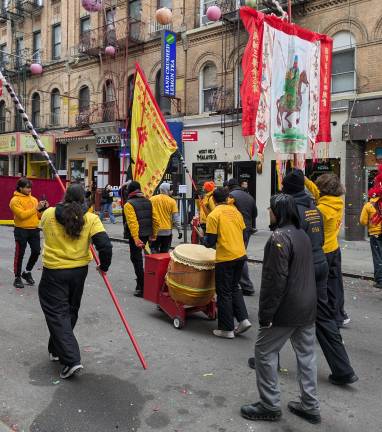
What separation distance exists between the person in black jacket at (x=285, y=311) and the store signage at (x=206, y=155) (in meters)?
15.1

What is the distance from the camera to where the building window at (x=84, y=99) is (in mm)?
23900

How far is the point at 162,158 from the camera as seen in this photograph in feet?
24.3

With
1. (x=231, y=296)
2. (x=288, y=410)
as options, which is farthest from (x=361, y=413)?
(x=231, y=296)

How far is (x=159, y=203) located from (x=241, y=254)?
100 inches

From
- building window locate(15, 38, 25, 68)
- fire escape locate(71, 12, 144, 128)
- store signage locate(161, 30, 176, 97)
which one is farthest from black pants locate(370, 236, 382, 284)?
building window locate(15, 38, 25, 68)

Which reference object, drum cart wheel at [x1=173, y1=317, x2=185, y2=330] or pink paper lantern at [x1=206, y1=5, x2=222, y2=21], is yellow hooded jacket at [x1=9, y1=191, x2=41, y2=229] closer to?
drum cart wheel at [x1=173, y1=317, x2=185, y2=330]

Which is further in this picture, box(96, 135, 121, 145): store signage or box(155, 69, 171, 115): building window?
box(96, 135, 121, 145): store signage

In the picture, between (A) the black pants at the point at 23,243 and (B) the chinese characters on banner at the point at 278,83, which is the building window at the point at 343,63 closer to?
(B) the chinese characters on banner at the point at 278,83

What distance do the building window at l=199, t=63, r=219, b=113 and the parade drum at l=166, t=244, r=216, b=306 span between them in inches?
539

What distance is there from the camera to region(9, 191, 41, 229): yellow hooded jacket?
25.7ft

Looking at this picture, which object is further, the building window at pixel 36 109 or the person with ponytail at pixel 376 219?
the building window at pixel 36 109

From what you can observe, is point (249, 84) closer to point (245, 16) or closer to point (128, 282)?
point (245, 16)

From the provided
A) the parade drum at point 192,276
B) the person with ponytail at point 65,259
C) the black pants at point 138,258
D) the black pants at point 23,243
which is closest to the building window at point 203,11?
the black pants at point 23,243

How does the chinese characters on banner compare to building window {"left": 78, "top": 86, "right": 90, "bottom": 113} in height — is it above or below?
below
